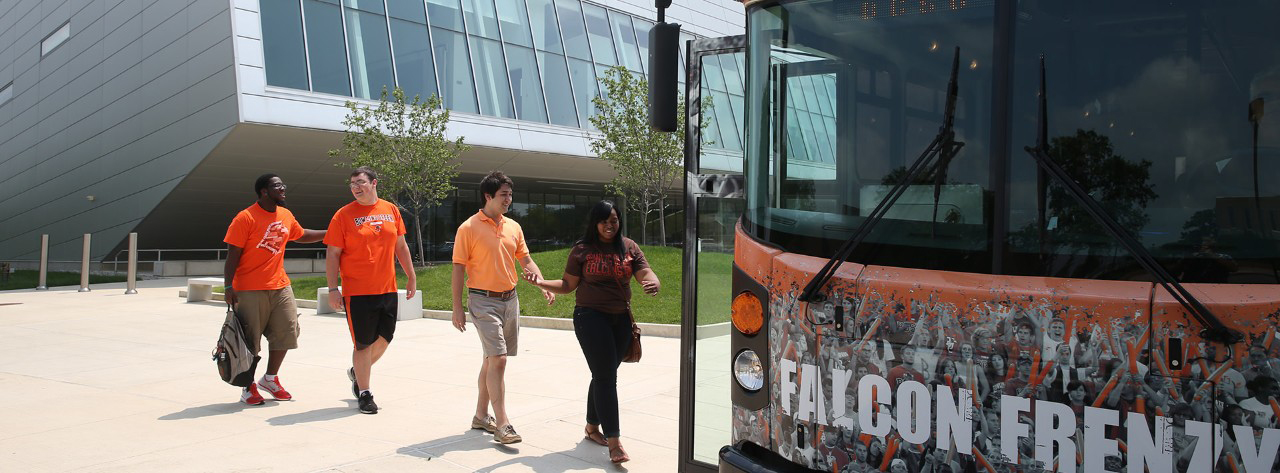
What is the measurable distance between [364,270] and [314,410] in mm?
1133

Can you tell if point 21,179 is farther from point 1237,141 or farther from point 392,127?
point 1237,141

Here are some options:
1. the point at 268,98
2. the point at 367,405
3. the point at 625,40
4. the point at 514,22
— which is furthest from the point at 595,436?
the point at 625,40

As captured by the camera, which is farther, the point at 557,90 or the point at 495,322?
the point at 557,90

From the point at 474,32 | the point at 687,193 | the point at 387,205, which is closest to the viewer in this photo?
the point at 687,193

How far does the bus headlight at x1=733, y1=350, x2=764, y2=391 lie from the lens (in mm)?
3268

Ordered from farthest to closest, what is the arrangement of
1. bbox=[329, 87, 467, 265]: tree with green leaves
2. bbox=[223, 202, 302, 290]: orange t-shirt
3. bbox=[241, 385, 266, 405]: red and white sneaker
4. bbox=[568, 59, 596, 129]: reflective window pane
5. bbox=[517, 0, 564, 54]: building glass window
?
bbox=[568, 59, 596, 129]: reflective window pane < bbox=[517, 0, 564, 54]: building glass window < bbox=[329, 87, 467, 265]: tree with green leaves < bbox=[241, 385, 266, 405]: red and white sneaker < bbox=[223, 202, 302, 290]: orange t-shirt

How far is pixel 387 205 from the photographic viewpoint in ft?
21.5

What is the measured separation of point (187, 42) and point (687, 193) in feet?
81.1

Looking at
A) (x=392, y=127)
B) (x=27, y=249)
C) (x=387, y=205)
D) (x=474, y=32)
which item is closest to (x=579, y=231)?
(x=474, y=32)

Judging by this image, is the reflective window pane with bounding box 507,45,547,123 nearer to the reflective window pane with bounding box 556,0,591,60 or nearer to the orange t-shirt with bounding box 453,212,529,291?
the reflective window pane with bounding box 556,0,591,60

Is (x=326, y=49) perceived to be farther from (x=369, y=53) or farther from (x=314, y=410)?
(x=314, y=410)

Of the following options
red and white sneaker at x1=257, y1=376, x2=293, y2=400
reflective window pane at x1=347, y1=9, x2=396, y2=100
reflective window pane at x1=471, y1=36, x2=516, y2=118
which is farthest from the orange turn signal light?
reflective window pane at x1=471, y1=36, x2=516, y2=118

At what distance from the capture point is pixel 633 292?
15031mm

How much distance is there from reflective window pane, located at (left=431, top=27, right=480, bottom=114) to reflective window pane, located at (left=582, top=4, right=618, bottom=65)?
4.98 meters
